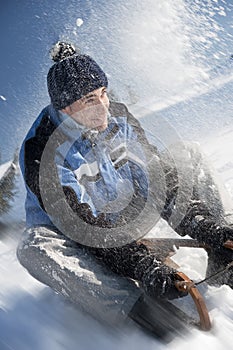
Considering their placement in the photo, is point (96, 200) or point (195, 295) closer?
point (195, 295)

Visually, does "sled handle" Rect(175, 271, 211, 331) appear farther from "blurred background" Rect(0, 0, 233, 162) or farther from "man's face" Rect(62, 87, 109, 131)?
"blurred background" Rect(0, 0, 233, 162)

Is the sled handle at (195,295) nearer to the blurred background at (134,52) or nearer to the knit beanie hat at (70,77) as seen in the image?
the knit beanie hat at (70,77)

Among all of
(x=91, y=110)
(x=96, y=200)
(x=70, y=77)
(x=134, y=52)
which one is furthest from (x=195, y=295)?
(x=134, y=52)

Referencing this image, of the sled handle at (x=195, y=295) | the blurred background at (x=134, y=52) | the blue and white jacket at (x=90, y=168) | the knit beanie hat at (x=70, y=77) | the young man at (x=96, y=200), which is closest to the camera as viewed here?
the sled handle at (x=195, y=295)

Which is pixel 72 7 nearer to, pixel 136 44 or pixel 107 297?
pixel 136 44

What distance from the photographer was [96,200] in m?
2.23

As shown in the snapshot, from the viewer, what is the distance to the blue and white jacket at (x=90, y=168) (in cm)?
199

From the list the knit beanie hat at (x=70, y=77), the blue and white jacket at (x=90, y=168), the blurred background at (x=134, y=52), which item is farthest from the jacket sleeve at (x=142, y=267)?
the blurred background at (x=134, y=52)

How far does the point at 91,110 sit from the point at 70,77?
7.4 inches

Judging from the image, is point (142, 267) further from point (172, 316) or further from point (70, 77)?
point (70, 77)

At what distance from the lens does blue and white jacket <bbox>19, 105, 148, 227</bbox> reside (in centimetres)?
199

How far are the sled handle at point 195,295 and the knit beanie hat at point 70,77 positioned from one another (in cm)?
94

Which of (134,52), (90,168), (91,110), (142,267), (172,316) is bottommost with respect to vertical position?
(134,52)

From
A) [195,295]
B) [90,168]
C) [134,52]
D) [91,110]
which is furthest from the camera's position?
[134,52]
